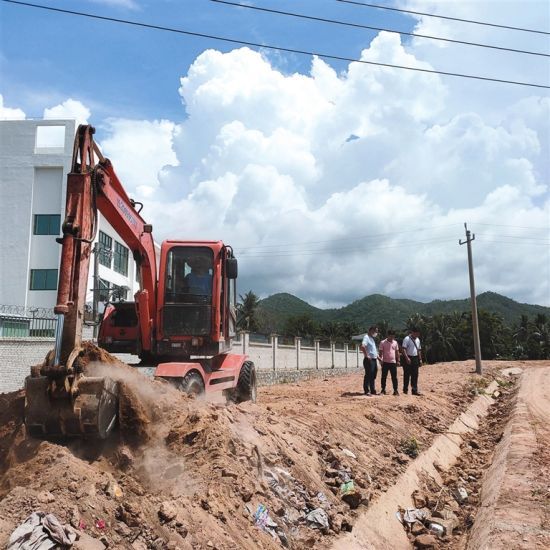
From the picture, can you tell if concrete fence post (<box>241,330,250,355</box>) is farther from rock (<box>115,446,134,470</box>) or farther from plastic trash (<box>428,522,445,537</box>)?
rock (<box>115,446,134,470</box>)

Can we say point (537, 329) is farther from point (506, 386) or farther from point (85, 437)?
point (85, 437)

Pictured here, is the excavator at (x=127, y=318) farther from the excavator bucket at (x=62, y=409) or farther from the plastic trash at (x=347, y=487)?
the plastic trash at (x=347, y=487)

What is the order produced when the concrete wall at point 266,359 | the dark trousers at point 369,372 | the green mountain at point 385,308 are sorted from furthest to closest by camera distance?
the green mountain at point 385,308
the concrete wall at point 266,359
the dark trousers at point 369,372

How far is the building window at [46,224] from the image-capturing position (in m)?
28.5

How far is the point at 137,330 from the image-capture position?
8.42 m

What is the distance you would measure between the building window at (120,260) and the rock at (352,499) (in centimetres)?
2795

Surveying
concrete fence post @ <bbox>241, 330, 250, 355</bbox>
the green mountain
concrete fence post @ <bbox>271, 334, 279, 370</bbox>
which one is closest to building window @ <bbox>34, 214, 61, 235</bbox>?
concrete fence post @ <bbox>241, 330, 250, 355</bbox>

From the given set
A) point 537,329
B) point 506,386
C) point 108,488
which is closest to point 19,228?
point 506,386

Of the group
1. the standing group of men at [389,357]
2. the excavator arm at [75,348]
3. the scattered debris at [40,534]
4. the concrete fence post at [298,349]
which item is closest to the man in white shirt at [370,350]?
the standing group of men at [389,357]

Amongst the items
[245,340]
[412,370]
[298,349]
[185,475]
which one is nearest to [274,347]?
[245,340]

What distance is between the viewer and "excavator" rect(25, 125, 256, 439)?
198 inches

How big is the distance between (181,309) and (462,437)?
670cm

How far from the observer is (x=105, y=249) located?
29.7m

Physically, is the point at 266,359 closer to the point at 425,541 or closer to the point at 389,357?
the point at 389,357
